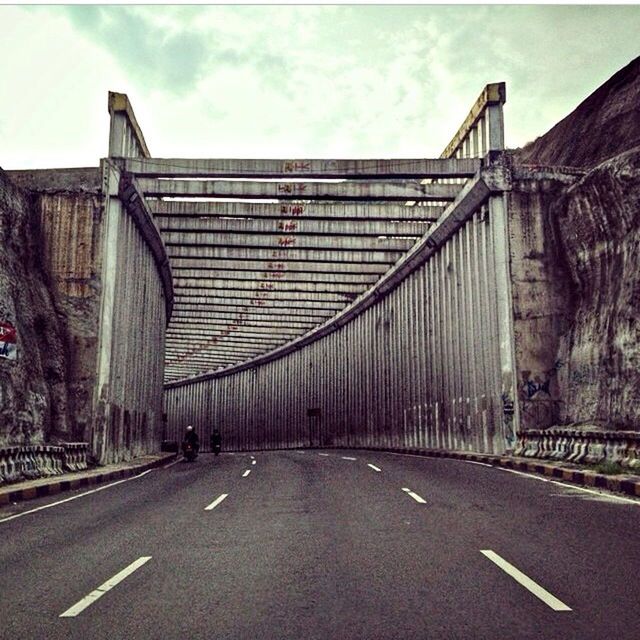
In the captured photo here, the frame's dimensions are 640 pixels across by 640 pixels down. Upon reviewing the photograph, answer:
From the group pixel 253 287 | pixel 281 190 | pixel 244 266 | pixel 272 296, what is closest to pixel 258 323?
pixel 272 296

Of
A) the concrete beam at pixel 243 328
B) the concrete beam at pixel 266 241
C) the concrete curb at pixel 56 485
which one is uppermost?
the concrete beam at pixel 266 241

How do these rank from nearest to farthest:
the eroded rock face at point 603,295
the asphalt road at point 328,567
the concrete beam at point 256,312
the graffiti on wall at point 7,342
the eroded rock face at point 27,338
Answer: the asphalt road at point 328,567 < the graffiti on wall at point 7,342 < the eroded rock face at point 603,295 < the eroded rock face at point 27,338 < the concrete beam at point 256,312

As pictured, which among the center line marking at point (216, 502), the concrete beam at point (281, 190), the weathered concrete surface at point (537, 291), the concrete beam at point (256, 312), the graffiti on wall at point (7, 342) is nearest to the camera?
the center line marking at point (216, 502)

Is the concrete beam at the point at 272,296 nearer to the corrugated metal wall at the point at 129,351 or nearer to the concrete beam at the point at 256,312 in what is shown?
the concrete beam at the point at 256,312

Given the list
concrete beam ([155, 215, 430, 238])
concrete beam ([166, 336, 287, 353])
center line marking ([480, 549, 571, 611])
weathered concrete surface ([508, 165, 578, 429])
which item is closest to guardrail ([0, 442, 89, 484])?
concrete beam ([155, 215, 430, 238])

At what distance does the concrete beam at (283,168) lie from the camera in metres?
19.9

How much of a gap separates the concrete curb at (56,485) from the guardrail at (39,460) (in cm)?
32

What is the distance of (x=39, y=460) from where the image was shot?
565 inches

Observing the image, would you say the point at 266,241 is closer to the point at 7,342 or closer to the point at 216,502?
the point at 7,342

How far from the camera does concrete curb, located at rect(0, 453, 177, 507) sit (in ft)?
36.9

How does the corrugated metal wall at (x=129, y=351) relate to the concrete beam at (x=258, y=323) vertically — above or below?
below

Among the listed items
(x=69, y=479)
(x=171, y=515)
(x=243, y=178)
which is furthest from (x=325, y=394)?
(x=171, y=515)

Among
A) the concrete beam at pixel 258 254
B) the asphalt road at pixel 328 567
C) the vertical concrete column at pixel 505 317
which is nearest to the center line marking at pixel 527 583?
the asphalt road at pixel 328 567

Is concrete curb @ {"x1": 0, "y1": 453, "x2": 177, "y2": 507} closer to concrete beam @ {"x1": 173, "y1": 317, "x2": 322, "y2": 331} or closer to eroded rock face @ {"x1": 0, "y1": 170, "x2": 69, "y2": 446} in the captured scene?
eroded rock face @ {"x1": 0, "y1": 170, "x2": 69, "y2": 446}
